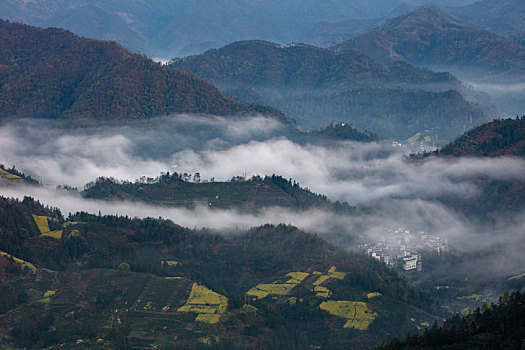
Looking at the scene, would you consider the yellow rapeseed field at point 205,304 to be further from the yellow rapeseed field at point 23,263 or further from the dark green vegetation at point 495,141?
the dark green vegetation at point 495,141

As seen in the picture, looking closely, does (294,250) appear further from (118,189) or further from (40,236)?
(118,189)

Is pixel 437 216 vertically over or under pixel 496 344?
over

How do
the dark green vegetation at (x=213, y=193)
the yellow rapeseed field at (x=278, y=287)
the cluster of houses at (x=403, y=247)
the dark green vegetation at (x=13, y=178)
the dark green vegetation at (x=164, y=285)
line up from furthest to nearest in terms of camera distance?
the dark green vegetation at (x=13, y=178)
the dark green vegetation at (x=213, y=193)
the cluster of houses at (x=403, y=247)
the yellow rapeseed field at (x=278, y=287)
the dark green vegetation at (x=164, y=285)

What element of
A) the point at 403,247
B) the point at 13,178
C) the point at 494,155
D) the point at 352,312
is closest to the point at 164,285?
the point at 352,312

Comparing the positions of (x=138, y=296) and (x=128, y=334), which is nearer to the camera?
(x=128, y=334)

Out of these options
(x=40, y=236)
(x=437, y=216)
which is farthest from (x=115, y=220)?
(x=437, y=216)

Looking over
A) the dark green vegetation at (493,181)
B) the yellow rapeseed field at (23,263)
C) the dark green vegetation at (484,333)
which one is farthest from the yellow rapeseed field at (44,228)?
the dark green vegetation at (493,181)
